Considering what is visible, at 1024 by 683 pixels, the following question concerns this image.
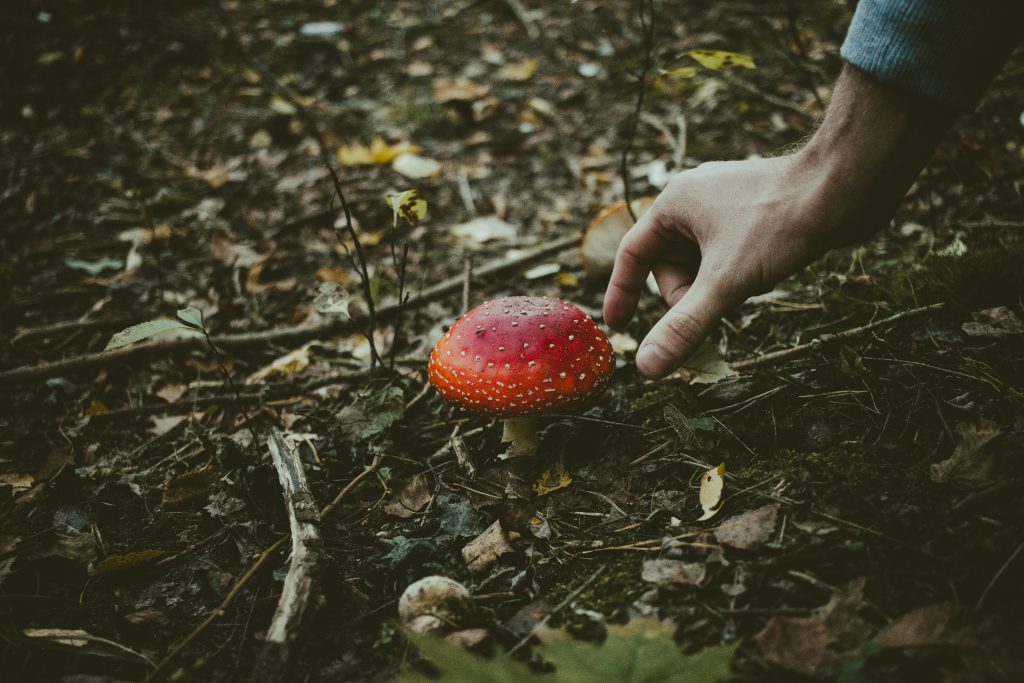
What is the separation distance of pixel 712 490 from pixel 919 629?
73cm

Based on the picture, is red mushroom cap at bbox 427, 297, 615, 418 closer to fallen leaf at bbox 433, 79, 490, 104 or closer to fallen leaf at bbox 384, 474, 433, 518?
fallen leaf at bbox 384, 474, 433, 518

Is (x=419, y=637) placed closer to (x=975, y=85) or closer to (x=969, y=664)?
(x=969, y=664)

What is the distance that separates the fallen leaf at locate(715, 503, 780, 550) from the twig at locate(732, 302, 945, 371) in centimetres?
97

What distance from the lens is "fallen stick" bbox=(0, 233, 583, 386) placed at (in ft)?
10.8

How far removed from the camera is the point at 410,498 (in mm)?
2531

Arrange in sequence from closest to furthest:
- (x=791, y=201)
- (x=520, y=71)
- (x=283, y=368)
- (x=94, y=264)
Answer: (x=791, y=201), (x=283, y=368), (x=94, y=264), (x=520, y=71)

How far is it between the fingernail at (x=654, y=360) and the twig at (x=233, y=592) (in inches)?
50.3

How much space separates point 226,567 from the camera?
2301 millimetres

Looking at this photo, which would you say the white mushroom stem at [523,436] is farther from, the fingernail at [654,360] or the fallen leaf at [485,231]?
the fallen leaf at [485,231]

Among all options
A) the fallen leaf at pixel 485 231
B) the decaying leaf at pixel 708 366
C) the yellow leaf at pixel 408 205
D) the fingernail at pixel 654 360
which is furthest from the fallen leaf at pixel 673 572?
the fallen leaf at pixel 485 231

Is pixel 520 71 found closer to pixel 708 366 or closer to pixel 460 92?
pixel 460 92

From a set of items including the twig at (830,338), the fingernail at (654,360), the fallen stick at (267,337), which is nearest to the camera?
the fingernail at (654,360)

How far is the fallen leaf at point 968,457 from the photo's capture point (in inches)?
76.5

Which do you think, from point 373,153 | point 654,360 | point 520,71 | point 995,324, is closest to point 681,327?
point 654,360
